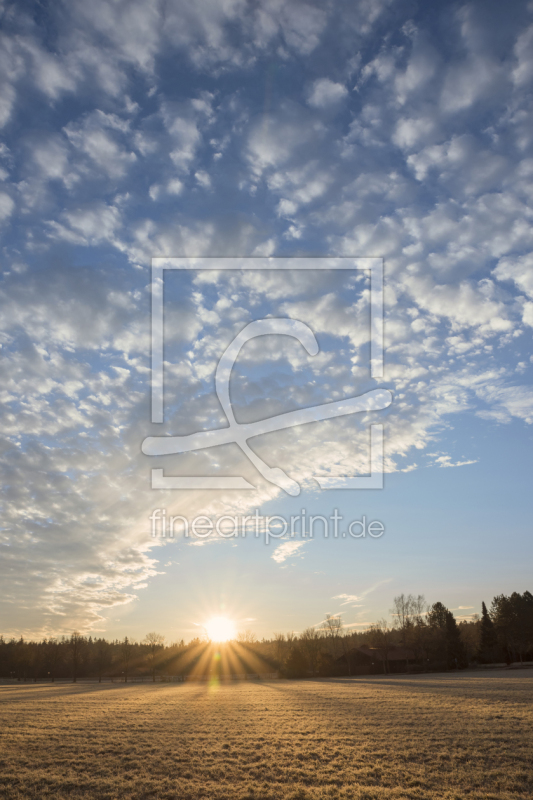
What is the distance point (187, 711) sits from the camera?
32.4 metres

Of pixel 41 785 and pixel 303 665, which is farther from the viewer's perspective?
pixel 303 665

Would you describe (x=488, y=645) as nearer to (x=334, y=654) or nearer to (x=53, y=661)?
(x=334, y=654)

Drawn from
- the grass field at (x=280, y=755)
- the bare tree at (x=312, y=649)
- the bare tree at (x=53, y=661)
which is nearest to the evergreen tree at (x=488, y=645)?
the bare tree at (x=312, y=649)

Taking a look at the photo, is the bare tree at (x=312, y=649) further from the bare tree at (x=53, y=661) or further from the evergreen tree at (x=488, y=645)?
the bare tree at (x=53, y=661)

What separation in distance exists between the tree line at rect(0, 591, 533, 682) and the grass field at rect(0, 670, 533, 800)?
7640 centimetres

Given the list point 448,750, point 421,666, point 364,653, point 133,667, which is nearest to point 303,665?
point 364,653

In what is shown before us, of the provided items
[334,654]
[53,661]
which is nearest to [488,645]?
[334,654]

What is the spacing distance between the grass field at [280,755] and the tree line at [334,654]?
7640cm

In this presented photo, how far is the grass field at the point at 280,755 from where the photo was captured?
1293 centimetres

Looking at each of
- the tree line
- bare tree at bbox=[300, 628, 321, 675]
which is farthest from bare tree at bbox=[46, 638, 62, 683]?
bare tree at bbox=[300, 628, 321, 675]

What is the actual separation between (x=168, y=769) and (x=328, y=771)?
515 centimetres

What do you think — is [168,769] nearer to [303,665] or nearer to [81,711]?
[81,711]

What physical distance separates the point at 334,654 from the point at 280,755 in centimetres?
9794

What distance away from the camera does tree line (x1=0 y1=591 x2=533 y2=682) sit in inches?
3797
